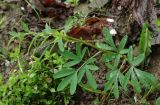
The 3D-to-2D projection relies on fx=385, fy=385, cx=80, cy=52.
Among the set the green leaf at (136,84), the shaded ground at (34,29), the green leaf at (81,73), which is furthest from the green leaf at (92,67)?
the shaded ground at (34,29)

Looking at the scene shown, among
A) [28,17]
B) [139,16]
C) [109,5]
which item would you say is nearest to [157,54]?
[139,16]

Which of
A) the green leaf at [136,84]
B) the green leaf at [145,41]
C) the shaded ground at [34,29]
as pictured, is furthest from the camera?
the shaded ground at [34,29]

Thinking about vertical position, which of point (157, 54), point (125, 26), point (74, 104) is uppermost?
point (125, 26)

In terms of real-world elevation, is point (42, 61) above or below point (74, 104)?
above

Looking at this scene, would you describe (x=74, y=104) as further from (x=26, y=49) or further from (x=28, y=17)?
(x=28, y=17)

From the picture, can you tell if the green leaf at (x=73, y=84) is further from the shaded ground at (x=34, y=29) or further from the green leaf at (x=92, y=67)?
the shaded ground at (x=34, y=29)

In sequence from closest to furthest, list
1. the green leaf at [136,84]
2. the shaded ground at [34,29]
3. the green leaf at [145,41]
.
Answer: the green leaf at [136,84], the green leaf at [145,41], the shaded ground at [34,29]

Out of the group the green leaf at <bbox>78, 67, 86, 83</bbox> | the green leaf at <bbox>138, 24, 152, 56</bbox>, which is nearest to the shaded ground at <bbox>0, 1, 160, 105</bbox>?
the green leaf at <bbox>138, 24, 152, 56</bbox>

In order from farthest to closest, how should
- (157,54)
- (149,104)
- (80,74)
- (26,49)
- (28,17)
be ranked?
(28,17), (26,49), (157,54), (149,104), (80,74)

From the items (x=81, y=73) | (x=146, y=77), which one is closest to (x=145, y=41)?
(x=146, y=77)

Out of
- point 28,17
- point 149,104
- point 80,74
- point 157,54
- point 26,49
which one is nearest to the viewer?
point 80,74

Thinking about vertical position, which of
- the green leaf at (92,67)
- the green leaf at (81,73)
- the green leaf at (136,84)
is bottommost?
the green leaf at (136,84)
